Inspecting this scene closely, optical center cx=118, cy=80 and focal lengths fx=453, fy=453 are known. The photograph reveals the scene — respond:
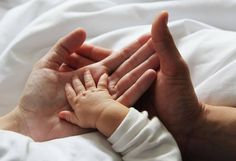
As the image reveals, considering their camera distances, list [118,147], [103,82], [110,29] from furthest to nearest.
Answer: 1. [110,29]
2. [103,82]
3. [118,147]

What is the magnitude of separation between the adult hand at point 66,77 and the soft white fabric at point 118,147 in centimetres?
9

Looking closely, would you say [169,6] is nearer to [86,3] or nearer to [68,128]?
[86,3]

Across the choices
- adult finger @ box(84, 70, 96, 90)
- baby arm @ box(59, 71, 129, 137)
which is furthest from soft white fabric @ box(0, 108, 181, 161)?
adult finger @ box(84, 70, 96, 90)

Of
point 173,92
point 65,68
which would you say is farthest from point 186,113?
point 65,68

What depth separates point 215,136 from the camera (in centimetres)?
82

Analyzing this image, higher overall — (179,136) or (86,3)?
(86,3)

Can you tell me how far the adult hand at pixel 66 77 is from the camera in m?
0.88

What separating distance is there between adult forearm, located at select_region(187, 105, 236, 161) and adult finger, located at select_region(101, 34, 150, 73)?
0.20m

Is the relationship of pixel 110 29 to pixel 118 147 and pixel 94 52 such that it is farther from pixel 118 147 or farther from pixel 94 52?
pixel 118 147

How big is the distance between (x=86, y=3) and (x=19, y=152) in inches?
16.8

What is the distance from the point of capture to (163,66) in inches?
32.7

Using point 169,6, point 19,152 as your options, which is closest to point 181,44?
point 169,6

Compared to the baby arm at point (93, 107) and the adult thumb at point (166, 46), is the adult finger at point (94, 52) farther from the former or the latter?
the adult thumb at point (166, 46)

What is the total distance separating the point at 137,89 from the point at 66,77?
0.16 metres
